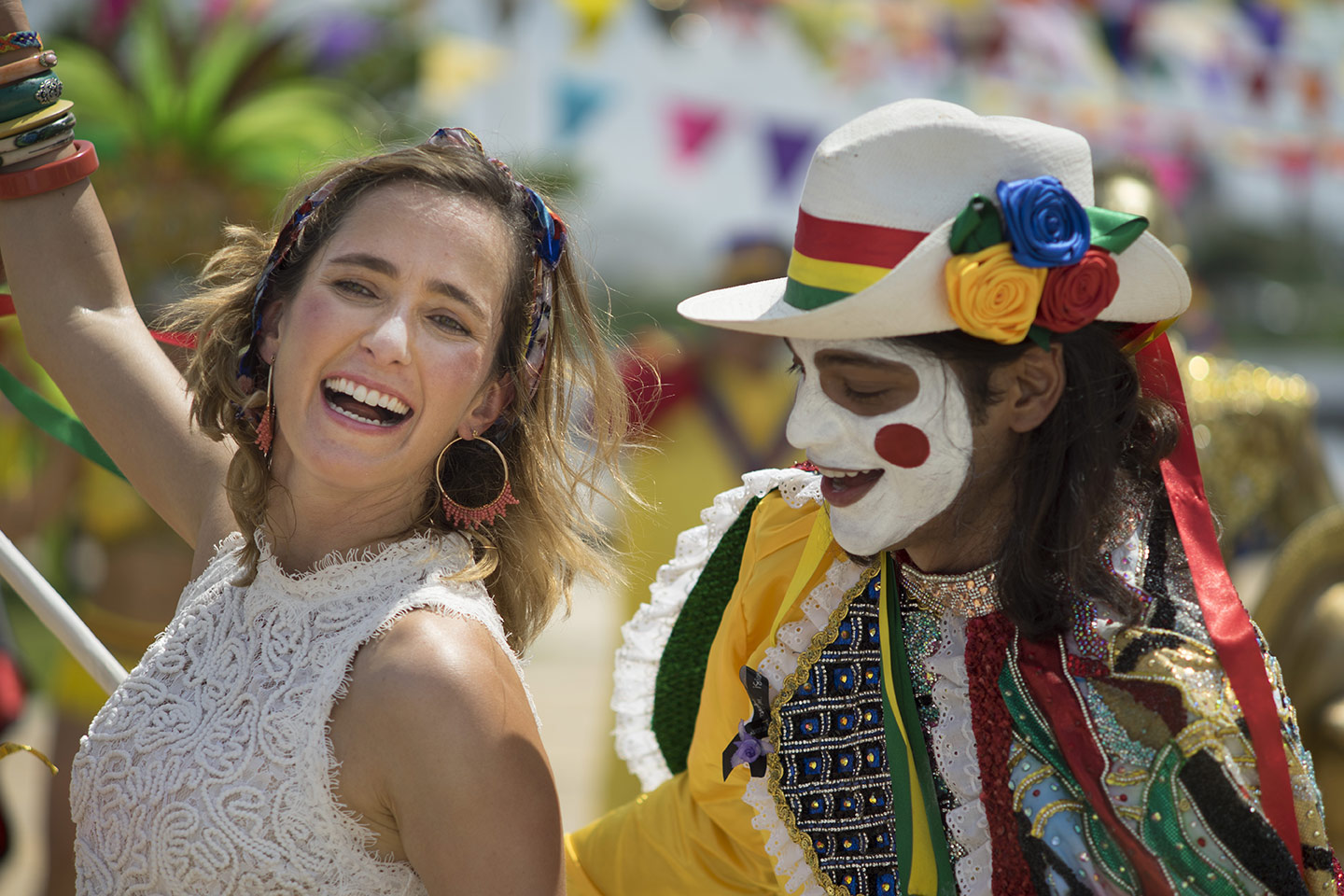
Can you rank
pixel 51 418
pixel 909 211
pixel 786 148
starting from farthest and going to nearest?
pixel 786 148 → pixel 51 418 → pixel 909 211

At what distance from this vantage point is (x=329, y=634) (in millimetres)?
1709

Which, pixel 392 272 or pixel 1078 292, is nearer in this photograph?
pixel 1078 292

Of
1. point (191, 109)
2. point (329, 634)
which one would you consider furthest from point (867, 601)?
point (191, 109)

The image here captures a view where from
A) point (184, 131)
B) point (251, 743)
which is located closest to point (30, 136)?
point (251, 743)

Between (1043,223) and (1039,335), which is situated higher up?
(1043,223)

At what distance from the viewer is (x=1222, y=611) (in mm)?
1611

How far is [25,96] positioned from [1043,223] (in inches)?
→ 62.0

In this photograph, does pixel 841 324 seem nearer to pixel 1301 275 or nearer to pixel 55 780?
pixel 55 780

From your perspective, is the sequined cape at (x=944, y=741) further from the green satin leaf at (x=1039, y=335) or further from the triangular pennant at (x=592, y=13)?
the triangular pennant at (x=592, y=13)

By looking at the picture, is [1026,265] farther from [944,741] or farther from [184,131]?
[184,131]

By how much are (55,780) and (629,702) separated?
2.68m

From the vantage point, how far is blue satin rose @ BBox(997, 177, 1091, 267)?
1613 mm

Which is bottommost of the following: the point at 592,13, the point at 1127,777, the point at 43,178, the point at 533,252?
the point at 1127,777

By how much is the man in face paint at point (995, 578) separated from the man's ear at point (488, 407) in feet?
1.01
